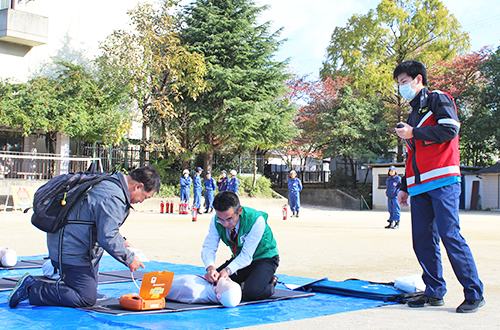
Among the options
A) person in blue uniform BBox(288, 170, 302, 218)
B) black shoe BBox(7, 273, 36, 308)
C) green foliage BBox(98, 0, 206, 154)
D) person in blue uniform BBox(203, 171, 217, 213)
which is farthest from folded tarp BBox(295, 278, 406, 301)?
green foliage BBox(98, 0, 206, 154)

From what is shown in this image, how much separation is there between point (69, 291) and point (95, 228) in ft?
1.82

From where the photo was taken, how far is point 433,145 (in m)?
4.18

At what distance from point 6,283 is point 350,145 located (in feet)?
88.5

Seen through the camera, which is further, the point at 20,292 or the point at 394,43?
the point at 394,43

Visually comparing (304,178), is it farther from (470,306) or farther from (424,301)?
(470,306)

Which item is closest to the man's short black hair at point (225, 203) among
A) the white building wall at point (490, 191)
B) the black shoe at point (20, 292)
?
the black shoe at point (20, 292)

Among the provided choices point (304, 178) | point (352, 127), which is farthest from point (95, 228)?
point (304, 178)

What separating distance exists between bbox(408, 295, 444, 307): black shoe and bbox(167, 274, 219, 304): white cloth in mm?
1692

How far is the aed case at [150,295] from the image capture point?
394 centimetres

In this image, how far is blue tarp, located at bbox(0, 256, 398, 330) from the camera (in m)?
3.46

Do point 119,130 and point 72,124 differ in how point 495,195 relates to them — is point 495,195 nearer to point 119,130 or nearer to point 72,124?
point 119,130

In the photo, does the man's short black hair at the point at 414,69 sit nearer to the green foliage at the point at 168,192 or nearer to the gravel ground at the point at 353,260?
the gravel ground at the point at 353,260

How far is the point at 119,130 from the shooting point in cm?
2086

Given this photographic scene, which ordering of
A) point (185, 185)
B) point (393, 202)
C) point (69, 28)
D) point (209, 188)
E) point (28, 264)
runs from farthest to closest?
point (69, 28)
point (209, 188)
point (185, 185)
point (393, 202)
point (28, 264)
